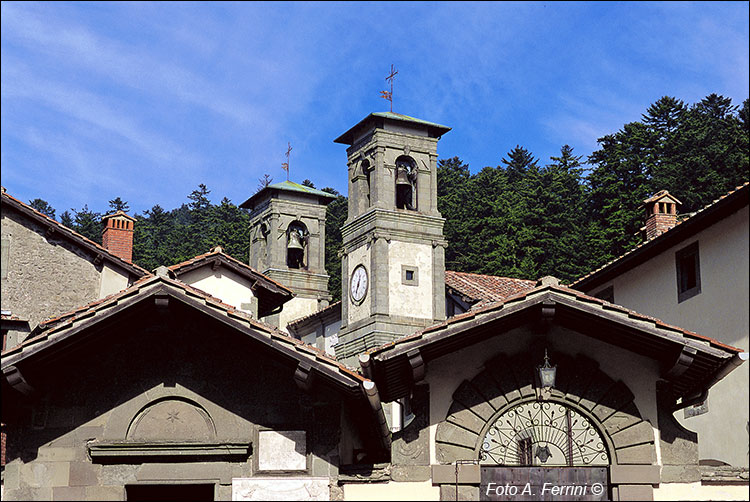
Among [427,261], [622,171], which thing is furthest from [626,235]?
[427,261]

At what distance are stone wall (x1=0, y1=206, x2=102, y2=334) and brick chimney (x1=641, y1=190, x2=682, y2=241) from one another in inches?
585

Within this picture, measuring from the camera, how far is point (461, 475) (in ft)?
47.7

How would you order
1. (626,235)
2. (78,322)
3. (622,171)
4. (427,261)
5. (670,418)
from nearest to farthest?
(78,322), (670,418), (427,261), (626,235), (622,171)

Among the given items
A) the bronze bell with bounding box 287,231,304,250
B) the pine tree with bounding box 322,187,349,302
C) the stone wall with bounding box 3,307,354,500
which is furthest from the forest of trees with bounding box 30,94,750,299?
the stone wall with bounding box 3,307,354,500

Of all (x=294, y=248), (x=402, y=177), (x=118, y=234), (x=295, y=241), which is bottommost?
(x=118, y=234)

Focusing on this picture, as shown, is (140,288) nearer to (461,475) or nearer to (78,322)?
(78,322)

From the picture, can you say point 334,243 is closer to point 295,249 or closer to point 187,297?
point 295,249

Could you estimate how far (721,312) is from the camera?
22500 mm

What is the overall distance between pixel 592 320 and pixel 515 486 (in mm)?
2347

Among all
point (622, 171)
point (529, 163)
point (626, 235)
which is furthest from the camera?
point (529, 163)

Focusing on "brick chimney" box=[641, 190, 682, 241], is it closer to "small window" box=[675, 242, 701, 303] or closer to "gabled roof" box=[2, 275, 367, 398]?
"small window" box=[675, 242, 701, 303]

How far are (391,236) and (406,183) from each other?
104 inches

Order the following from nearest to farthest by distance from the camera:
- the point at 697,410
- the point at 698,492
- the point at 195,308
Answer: the point at 195,308 < the point at 698,492 < the point at 697,410

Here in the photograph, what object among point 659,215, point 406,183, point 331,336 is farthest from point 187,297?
point 331,336
